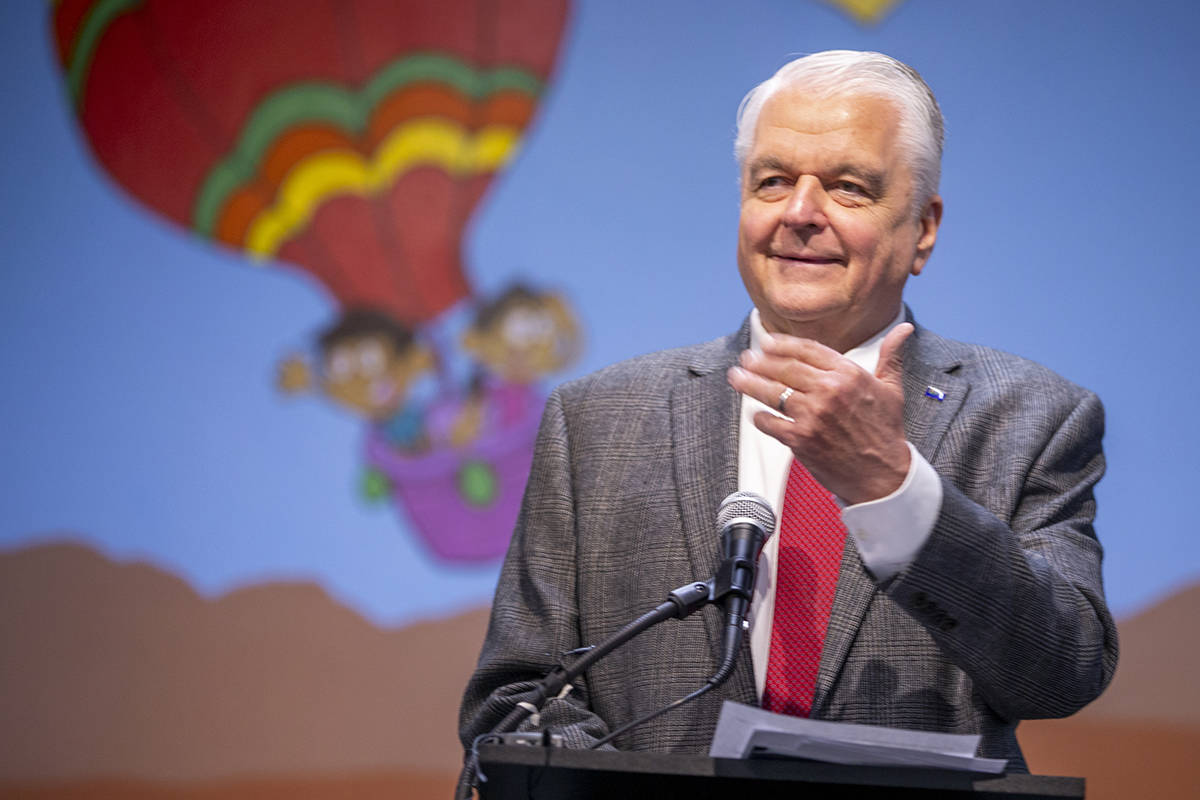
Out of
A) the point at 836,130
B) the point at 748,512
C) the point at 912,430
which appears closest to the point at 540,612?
the point at 748,512

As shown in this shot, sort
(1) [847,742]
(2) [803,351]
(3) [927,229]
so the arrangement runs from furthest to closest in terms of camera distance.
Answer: (3) [927,229]
(2) [803,351]
(1) [847,742]

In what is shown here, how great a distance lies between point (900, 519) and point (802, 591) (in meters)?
0.43

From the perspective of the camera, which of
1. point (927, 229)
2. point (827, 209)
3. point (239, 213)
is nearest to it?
point (827, 209)

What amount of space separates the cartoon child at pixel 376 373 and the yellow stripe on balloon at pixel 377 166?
1.09ft

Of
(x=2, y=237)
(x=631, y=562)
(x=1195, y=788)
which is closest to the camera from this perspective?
(x=631, y=562)

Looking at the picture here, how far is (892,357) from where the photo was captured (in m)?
1.43

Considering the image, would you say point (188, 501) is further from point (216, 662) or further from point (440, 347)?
point (440, 347)

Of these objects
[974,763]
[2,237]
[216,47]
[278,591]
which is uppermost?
[216,47]

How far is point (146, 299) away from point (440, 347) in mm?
837

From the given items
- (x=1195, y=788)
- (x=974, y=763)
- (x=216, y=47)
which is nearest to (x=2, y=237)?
(x=216, y=47)

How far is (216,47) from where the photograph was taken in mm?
3324

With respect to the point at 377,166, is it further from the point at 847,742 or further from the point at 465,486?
the point at 847,742

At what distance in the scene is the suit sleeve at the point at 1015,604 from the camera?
1411 mm

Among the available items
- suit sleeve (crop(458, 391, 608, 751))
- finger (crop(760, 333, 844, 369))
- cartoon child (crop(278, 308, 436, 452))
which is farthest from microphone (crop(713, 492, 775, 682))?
cartoon child (crop(278, 308, 436, 452))
